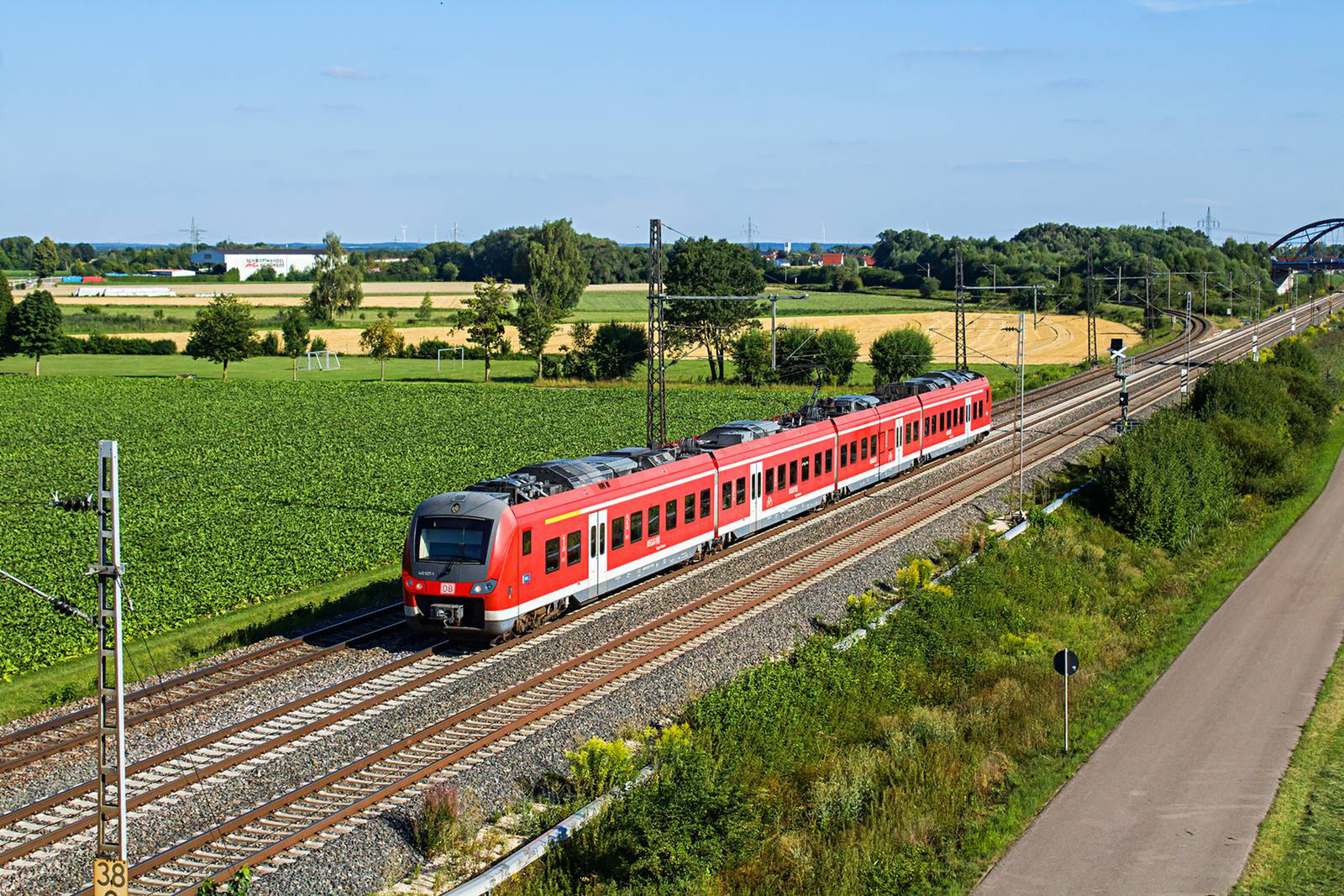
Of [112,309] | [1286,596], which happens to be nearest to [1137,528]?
[1286,596]

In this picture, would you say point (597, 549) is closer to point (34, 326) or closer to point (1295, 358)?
point (1295, 358)

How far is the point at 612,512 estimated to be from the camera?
28.3m

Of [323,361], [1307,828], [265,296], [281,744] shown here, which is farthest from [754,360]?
[265,296]

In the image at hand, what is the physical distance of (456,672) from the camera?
24.3 m

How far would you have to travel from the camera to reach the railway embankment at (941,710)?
16484mm

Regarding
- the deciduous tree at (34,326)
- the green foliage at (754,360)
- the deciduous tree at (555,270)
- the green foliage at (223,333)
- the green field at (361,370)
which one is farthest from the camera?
the deciduous tree at (555,270)

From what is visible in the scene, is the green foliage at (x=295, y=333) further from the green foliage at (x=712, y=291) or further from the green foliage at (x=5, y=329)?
the green foliage at (x=712, y=291)

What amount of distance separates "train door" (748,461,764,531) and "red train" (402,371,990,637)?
0.16 feet

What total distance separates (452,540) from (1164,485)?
2605 centimetres

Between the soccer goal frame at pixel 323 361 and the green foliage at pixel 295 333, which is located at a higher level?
the green foliage at pixel 295 333

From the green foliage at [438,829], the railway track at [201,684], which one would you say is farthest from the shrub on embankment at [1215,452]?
the green foliage at [438,829]

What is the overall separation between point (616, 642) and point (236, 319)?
78.0 metres

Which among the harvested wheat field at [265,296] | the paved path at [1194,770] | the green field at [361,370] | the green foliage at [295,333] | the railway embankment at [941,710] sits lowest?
the paved path at [1194,770]

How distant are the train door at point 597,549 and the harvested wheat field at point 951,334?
3301 inches
